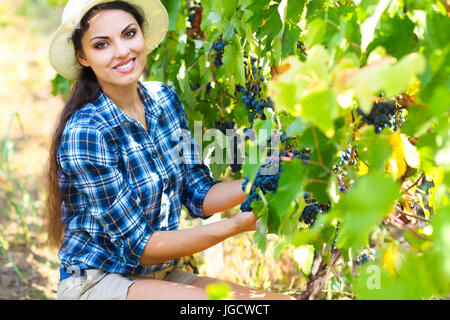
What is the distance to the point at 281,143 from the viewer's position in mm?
1437

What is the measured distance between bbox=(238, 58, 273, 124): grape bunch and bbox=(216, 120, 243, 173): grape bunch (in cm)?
26

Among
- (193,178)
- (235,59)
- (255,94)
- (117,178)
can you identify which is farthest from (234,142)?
(117,178)

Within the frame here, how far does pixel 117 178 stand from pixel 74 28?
53 cm

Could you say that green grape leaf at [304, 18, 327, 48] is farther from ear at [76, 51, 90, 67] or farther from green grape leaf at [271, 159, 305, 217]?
ear at [76, 51, 90, 67]

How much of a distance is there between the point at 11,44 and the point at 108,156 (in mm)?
5555

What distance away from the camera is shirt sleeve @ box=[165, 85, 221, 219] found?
200cm

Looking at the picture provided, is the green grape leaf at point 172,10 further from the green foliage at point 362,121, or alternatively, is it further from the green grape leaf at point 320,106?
the green grape leaf at point 320,106

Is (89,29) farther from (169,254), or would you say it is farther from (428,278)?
(428,278)

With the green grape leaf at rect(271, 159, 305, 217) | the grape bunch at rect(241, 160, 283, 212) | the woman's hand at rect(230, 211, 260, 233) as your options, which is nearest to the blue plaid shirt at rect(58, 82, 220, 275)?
the woman's hand at rect(230, 211, 260, 233)

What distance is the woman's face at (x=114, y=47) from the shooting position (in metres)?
1.68

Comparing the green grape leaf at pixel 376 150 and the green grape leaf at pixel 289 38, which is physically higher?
the green grape leaf at pixel 289 38

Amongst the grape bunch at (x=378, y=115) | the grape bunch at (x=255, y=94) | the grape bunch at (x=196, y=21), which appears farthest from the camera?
the grape bunch at (x=196, y=21)

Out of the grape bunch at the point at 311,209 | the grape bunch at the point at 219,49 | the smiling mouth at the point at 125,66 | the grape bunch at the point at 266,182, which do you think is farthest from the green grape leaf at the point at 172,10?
the grape bunch at the point at 311,209
